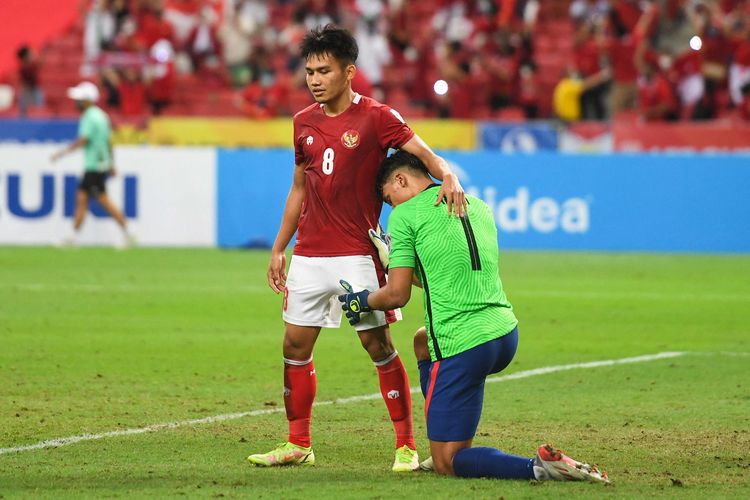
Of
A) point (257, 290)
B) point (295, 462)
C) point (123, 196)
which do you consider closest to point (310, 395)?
point (295, 462)

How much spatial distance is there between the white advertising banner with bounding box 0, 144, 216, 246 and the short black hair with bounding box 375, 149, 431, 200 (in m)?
14.4

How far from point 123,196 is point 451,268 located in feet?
49.9

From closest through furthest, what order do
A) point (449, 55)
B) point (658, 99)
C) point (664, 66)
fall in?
1. point (658, 99)
2. point (664, 66)
3. point (449, 55)

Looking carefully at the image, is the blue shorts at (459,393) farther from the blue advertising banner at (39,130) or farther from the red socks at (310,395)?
the blue advertising banner at (39,130)

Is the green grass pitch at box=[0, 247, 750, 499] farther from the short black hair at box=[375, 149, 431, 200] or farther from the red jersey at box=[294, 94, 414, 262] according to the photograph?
the short black hair at box=[375, 149, 431, 200]

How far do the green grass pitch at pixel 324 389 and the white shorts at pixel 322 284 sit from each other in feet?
2.40

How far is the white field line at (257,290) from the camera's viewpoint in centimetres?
1499

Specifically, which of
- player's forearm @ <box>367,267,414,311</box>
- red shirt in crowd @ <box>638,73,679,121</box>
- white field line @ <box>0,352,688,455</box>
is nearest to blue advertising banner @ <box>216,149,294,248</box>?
red shirt in crowd @ <box>638,73,679,121</box>

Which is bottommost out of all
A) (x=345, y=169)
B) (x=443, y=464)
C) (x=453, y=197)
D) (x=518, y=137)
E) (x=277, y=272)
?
(x=443, y=464)

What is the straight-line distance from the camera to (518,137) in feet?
70.3

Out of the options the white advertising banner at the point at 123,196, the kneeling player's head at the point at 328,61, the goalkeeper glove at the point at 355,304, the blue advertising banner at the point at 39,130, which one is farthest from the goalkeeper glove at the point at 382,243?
the blue advertising banner at the point at 39,130

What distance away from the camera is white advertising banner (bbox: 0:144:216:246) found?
20812 mm

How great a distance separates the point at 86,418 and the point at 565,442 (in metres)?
2.76

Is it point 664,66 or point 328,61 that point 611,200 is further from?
point 328,61
